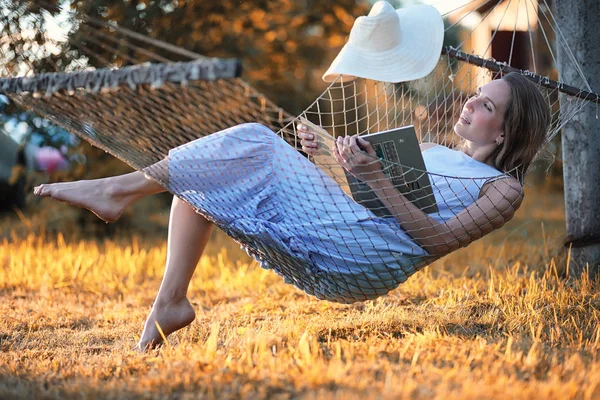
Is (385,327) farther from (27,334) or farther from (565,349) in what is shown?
(27,334)

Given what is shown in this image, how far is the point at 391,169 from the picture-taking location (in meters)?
2.01

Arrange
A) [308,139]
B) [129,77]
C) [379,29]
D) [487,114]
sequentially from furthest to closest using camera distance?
1. [379,29]
2. [487,114]
3. [308,139]
4. [129,77]

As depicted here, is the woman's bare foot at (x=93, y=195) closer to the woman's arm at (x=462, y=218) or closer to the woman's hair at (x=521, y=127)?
the woman's arm at (x=462, y=218)

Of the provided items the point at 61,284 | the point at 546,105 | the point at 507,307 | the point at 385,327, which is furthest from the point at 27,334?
the point at 546,105

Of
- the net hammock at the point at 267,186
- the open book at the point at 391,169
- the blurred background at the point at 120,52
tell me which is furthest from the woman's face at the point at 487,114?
the blurred background at the point at 120,52

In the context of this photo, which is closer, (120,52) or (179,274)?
(179,274)

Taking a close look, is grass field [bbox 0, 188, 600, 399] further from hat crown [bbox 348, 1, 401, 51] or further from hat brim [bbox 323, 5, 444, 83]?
hat crown [bbox 348, 1, 401, 51]

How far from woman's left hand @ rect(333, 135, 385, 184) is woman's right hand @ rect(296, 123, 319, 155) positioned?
17 cm

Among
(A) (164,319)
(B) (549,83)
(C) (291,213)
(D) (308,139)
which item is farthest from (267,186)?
(B) (549,83)

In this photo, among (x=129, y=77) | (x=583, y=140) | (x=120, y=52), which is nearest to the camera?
(x=129, y=77)

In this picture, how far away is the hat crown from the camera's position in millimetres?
2479

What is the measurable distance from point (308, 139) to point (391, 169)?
29 cm

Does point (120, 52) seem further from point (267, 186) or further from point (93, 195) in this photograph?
point (267, 186)

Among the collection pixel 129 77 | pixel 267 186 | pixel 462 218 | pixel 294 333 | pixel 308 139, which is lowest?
pixel 294 333
